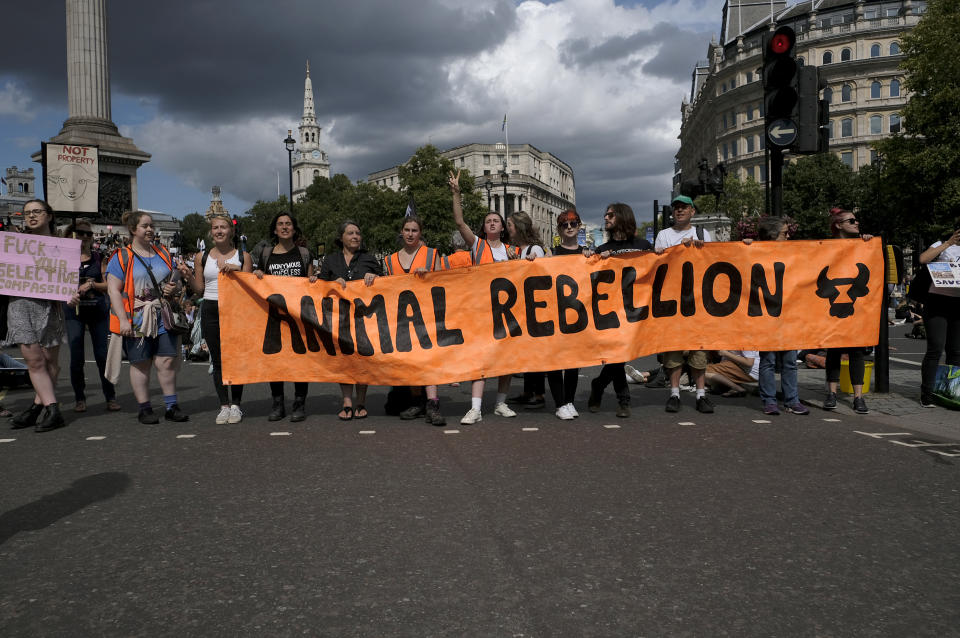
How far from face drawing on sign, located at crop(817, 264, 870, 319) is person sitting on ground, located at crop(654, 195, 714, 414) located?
4.04 ft

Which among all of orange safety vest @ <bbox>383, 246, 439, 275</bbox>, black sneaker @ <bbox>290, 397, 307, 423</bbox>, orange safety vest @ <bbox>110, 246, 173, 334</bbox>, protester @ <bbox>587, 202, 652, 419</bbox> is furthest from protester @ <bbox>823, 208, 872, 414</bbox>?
orange safety vest @ <bbox>110, 246, 173, 334</bbox>

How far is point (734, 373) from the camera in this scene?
8.71 meters

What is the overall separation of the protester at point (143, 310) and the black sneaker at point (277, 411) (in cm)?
77

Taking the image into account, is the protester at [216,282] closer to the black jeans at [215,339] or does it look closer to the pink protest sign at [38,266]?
the black jeans at [215,339]

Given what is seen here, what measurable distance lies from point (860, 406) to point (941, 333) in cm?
122

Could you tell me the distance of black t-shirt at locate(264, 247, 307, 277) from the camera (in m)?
7.25

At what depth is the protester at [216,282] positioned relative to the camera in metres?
7.00

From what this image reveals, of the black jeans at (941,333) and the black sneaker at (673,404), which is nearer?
the black sneaker at (673,404)

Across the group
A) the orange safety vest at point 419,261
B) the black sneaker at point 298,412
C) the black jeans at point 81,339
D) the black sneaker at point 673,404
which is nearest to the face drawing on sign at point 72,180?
the black jeans at point 81,339

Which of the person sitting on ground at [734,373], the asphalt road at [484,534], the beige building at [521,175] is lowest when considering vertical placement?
the asphalt road at [484,534]

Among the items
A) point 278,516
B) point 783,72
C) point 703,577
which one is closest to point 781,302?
point 783,72

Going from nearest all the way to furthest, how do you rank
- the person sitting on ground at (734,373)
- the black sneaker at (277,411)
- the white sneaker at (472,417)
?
the white sneaker at (472,417) < the black sneaker at (277,411) < the person sitting on ground at (734,373)

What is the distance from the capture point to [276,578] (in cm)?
313

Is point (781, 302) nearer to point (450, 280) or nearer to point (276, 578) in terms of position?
point (450, 280)
